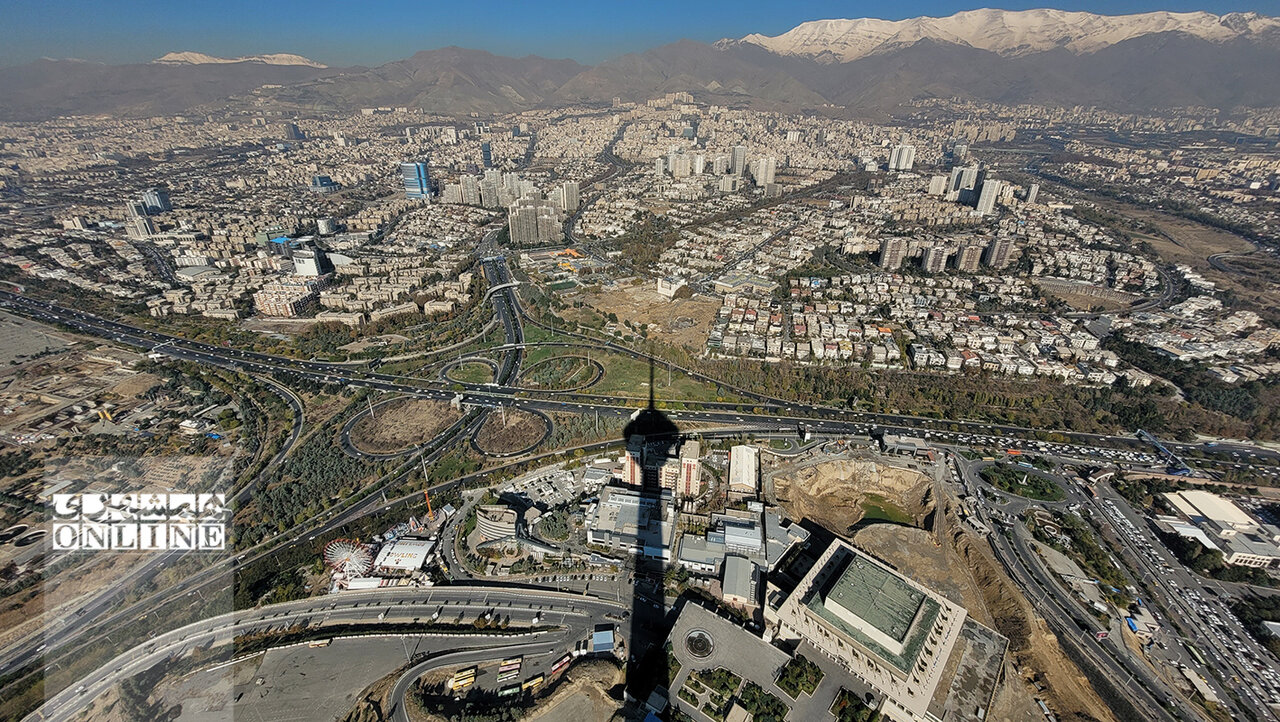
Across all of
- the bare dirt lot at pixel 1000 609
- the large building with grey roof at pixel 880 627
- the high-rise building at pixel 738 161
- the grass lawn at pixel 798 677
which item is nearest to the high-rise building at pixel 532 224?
the high-rise building at pixel 738 161

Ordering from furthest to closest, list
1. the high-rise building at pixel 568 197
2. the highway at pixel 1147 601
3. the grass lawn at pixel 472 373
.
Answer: the high-rise building at pixel 568 197
the grass lawn at pixel 472 373
the highway at pixel 1147 601

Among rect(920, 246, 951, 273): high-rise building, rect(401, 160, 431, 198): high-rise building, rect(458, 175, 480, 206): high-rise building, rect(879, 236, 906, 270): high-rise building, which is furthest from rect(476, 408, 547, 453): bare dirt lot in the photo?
rect(401, 160, 431, 198): high-rise building

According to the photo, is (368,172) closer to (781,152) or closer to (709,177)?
(709,177)

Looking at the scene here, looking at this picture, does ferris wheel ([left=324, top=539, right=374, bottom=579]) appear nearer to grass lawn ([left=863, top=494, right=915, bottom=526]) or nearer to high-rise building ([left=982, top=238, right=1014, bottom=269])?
grass lawn ([left=863, top=494, right=915, bottom=526])

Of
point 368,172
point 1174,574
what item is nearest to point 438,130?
point 368,172

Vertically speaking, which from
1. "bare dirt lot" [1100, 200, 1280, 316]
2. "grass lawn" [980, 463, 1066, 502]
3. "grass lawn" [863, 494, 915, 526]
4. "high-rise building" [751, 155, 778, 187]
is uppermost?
"high-rise building" [751, 155, 778, 187]

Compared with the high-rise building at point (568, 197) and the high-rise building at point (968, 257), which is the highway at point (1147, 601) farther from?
the high-rise building at point (568, 197)
